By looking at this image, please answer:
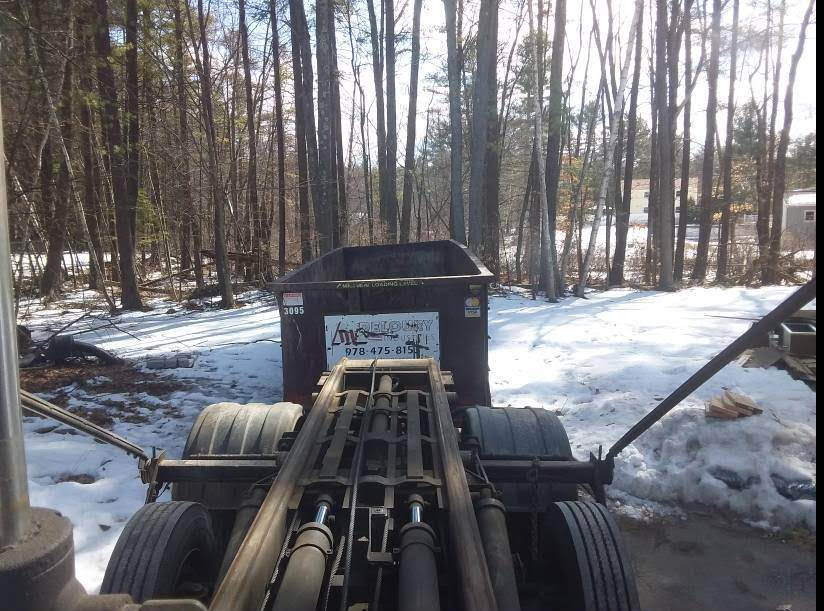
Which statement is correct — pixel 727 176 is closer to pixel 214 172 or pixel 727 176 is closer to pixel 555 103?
pixel 555 103

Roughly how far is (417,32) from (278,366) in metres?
19.0

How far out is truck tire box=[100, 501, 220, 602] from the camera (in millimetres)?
2119

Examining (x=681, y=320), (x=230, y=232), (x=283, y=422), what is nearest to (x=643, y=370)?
(x=681, y=320)

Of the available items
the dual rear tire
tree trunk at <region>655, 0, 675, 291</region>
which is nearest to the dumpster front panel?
the dual rear tire

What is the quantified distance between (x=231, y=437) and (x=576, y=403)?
182 inches

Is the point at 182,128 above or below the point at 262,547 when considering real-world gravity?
above

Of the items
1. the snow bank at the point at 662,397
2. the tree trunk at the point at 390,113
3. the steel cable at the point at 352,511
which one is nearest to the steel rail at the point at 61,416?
the steel cable at the point at 352,511

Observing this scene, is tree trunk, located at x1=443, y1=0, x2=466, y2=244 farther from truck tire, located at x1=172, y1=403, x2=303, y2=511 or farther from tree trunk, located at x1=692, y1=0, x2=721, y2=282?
truck tire, located at x1=172, y1=403, x2=303, y2=511

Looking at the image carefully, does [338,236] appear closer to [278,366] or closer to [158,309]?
[158,309]

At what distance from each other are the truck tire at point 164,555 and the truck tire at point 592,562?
1.50 m

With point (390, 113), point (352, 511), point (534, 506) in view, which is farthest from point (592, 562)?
point (390, 113)

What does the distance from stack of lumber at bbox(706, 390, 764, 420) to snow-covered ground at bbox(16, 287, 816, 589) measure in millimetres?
105

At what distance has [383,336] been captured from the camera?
5.10 metres

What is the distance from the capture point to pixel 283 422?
3695 millimetres
